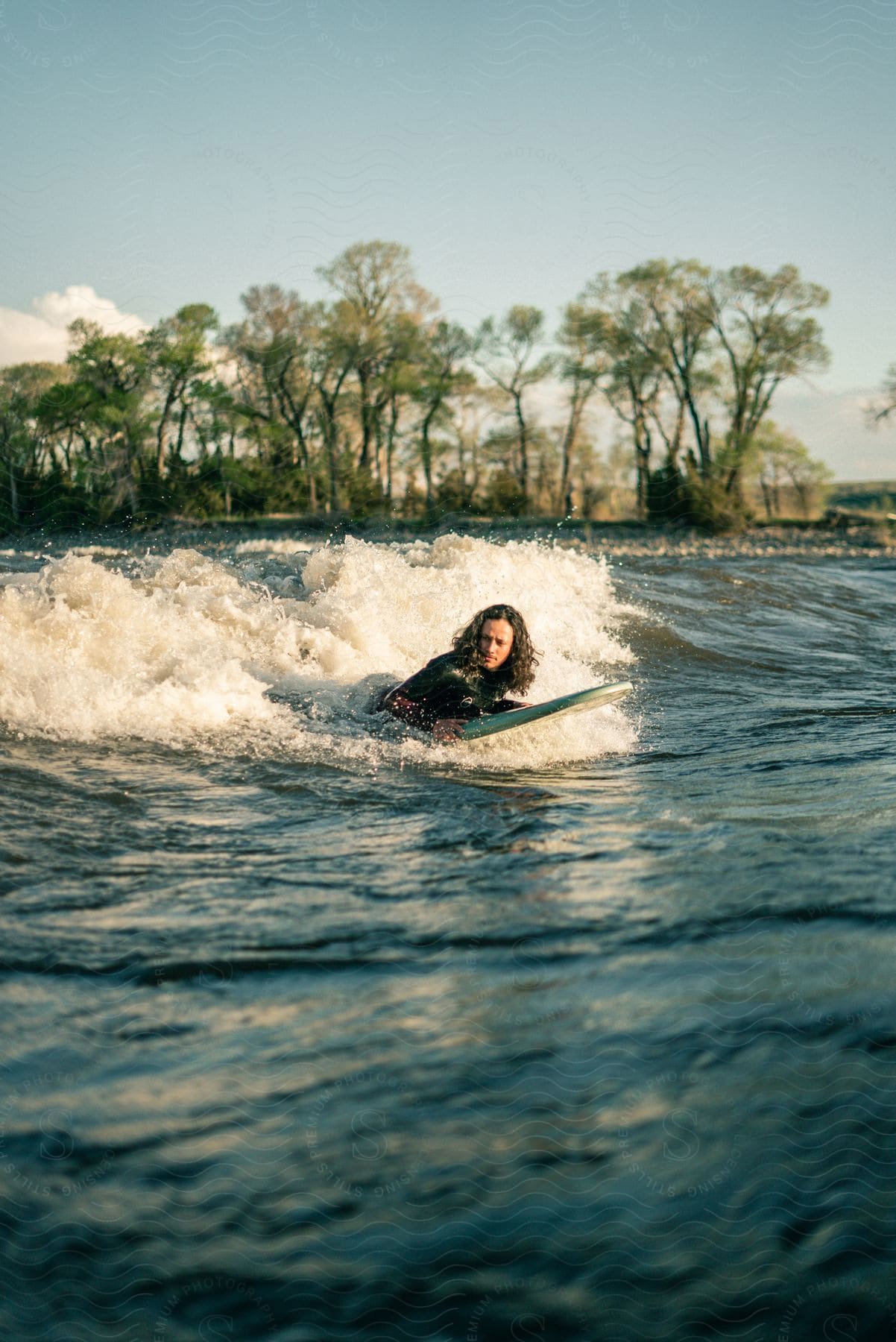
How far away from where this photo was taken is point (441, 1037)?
280 centimetres

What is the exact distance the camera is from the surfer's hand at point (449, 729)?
5793 millimetres

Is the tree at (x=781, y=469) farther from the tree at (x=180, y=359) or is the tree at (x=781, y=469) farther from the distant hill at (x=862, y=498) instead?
the tree at (x=180, y=359)

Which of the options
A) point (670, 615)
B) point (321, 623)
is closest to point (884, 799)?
point (321, 623)

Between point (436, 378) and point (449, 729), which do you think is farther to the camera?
point (436, 378)

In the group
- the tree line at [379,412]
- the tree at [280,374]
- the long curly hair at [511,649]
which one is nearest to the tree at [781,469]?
the tree line at [379,412]

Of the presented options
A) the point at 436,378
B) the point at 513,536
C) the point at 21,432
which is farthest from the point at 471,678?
→ the point at 436,378

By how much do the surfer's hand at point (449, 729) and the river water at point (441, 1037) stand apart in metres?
0.11

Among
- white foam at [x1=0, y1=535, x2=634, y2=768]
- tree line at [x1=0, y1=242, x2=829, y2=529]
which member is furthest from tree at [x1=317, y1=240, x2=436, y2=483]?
white foam at [x1=0, y1=535, x2=634, y2=768]

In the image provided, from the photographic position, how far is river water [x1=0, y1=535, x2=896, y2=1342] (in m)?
2.13

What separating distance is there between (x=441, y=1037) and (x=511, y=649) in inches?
137

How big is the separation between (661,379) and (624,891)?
25795 mm

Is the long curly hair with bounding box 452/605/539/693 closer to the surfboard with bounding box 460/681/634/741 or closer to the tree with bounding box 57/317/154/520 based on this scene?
the surfboard with bounding box 460/681/634/741

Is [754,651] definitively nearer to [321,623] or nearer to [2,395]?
[321,623]

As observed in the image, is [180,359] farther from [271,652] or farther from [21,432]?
[271,652]
